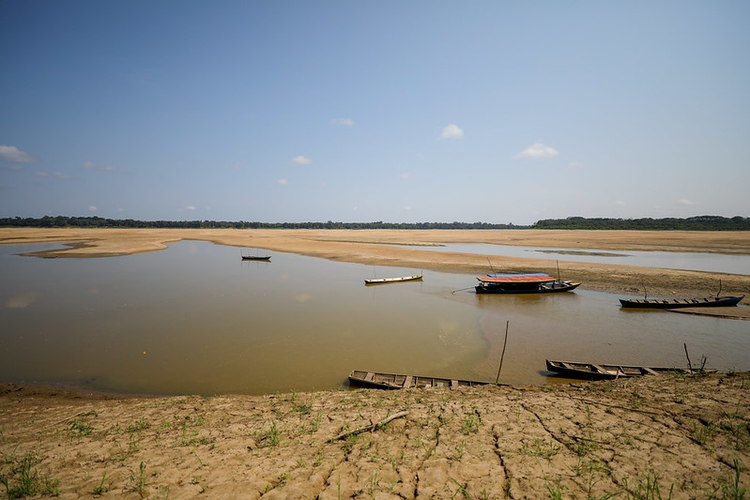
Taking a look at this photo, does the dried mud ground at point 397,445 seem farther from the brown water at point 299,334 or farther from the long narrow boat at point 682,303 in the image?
the long narrow boat at point 682,303

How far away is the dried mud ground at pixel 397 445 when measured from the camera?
5.01m

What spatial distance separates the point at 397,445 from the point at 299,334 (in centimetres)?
1002

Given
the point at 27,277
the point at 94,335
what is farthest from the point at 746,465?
the point at 27,277

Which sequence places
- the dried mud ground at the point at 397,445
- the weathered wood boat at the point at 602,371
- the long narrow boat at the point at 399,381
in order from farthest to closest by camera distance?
the weathered wood boat at the point at 602,371
the long narrow boat at the point at 399,381
the dried mud ground at the point at 397,445

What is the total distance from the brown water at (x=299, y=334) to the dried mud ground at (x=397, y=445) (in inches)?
102

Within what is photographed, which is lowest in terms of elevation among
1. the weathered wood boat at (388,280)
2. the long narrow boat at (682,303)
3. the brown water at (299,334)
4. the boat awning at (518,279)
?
the brown water at (299,334)

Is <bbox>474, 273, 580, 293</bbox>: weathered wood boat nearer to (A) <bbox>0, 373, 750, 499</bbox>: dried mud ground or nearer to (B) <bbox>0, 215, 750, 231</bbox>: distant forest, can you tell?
(A) <bbox>0, 373, 750, 499</bbox>: dried mud ground

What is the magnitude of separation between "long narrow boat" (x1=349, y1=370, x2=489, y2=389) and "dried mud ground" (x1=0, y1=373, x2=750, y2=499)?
3.18ft

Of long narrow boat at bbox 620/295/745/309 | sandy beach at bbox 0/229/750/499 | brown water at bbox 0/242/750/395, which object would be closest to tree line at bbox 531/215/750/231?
long narrow boat at bbox 620/295/745/309

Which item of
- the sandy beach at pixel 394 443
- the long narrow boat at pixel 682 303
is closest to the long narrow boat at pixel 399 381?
the sandy beach at pixel 394 443

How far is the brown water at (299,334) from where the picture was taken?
11.7m

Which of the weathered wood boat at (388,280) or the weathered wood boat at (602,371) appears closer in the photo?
the weathered wood boat at (602,371)

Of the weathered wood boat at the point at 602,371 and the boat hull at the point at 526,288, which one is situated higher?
the boat hull at the point at 526,288

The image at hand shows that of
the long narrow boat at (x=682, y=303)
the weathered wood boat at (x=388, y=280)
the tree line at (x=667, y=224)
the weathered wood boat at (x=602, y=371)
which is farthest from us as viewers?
the tree line at (x=667, y=224)
